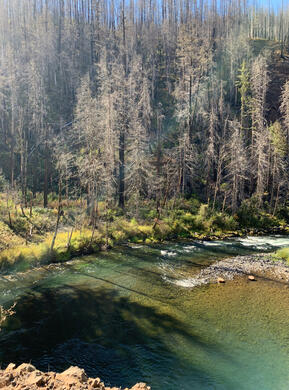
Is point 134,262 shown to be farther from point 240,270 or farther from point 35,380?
point 35,380

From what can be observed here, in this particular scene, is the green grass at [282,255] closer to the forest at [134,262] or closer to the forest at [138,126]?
the forest at [134,262]

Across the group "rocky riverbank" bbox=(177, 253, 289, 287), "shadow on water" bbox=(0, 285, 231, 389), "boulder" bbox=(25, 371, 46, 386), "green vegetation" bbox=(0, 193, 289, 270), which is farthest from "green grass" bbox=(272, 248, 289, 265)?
"boulder" bbox=(25, 371, 46, 386)

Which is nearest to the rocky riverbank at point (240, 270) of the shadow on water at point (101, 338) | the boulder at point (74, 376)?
the shadow on water at point (101, 338)

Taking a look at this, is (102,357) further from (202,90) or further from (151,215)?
(202,90)

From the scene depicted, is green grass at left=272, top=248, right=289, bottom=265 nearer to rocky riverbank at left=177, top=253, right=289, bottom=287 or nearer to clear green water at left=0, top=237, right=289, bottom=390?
rocky riverbank at left=177, top=253, right=289, bottom=287

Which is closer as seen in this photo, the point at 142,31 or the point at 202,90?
the point at 202,90

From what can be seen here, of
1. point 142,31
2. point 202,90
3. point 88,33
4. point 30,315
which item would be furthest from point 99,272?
point 142,31
